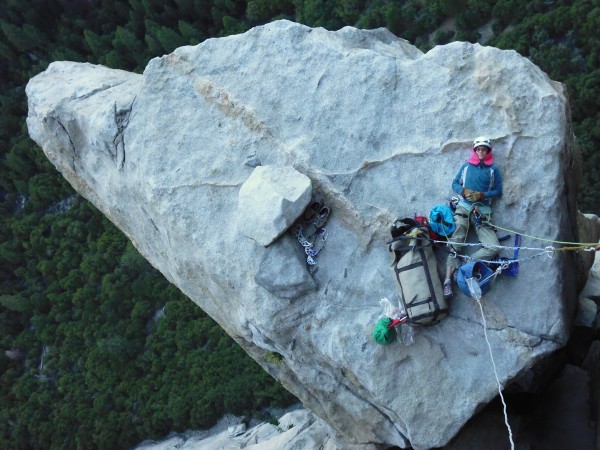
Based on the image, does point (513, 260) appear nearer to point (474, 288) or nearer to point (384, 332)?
point (474, 288)

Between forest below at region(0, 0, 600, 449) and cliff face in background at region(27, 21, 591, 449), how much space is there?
11198mm

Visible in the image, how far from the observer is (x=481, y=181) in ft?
23.6

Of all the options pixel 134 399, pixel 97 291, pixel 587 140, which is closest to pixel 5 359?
pixel 97 291

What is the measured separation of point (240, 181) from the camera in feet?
27.6

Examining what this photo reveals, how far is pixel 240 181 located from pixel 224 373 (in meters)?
13.8

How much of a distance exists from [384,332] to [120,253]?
2006 centimetres

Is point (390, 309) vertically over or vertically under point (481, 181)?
under

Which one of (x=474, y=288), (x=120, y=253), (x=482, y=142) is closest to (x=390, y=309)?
(x=474, y=288)

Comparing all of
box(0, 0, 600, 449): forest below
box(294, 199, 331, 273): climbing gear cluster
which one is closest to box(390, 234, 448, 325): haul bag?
box(294, 199, 331, 273): climbing gear cluster

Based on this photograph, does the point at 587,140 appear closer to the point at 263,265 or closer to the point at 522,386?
the point at 522,386

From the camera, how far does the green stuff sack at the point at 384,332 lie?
7234 mm

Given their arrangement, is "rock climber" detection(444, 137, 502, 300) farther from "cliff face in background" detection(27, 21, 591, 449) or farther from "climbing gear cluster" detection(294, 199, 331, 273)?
"climbing gear cluster" detection(294, 199, 331, 273)

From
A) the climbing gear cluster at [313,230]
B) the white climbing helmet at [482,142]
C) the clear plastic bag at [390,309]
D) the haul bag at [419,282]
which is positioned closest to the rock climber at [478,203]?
the white climbing helmet at [482,142]

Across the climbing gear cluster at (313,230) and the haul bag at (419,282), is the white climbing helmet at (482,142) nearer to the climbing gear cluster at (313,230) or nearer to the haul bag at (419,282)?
the haul bag at (419,282)
